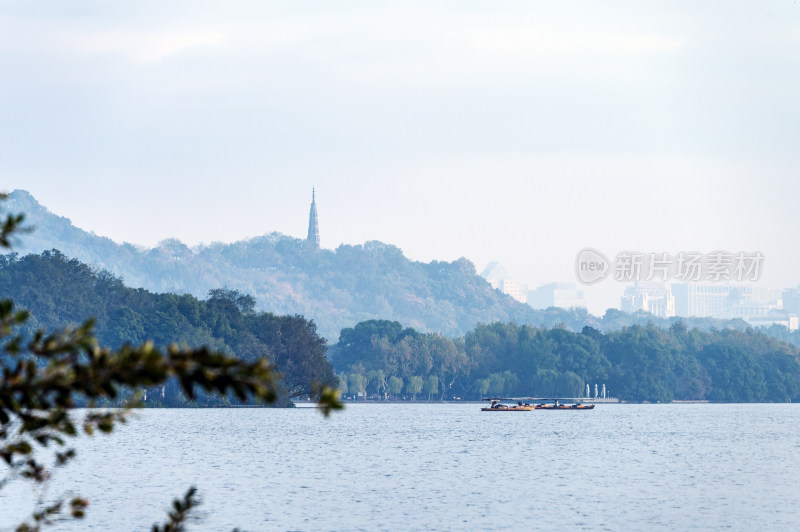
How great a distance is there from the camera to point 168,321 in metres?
115

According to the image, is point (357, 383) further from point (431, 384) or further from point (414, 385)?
point (431, 384)

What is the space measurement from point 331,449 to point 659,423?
47.5 meters

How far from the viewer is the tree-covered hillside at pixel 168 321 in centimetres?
11638

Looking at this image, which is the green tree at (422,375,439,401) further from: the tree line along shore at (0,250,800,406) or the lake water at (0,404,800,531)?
the lake water at (0,404,800,531)

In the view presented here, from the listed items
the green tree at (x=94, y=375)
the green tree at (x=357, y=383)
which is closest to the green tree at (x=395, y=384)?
the green tree at (x=357, y=383)

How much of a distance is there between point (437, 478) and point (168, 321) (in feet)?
221

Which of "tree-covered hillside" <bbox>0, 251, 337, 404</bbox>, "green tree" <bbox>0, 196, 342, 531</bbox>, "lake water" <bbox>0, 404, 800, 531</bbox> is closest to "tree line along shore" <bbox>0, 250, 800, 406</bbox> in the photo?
"tree-covered hillside" <bbox>0, 251, 337, 404</bbox>

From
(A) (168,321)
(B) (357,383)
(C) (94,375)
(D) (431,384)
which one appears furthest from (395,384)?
(C) (94,375)

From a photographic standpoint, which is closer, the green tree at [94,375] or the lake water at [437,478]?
the green tree at [94,375]

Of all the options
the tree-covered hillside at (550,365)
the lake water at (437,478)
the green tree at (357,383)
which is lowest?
the lake water at (437,478)

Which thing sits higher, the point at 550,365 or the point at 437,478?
the point at 550,365

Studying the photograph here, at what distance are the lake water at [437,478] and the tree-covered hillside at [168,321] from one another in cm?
2039

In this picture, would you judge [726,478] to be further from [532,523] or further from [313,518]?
[313,518]

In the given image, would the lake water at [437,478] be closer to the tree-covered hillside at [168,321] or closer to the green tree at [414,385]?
the tree-covered hillside at [168,321]
